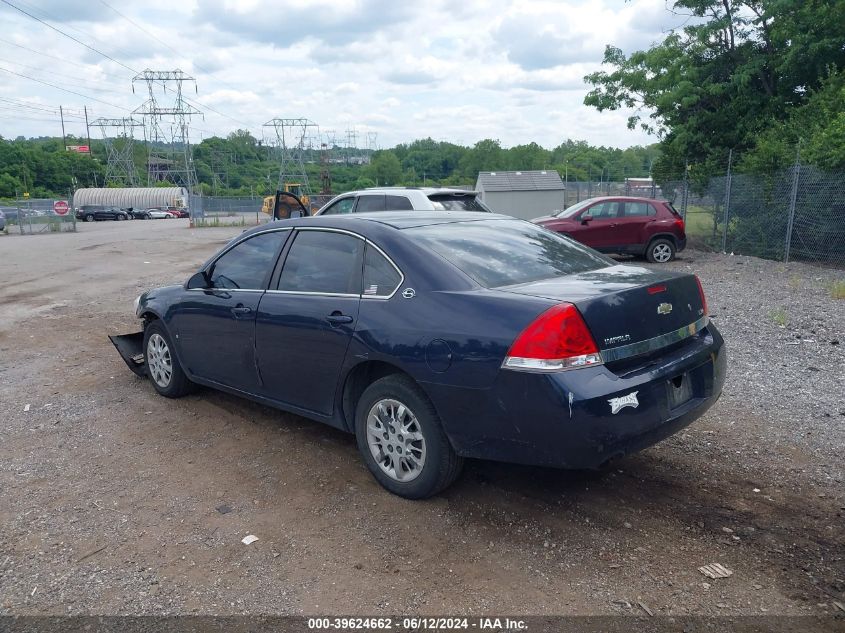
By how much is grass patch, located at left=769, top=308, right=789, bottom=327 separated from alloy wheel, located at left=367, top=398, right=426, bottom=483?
253 inches

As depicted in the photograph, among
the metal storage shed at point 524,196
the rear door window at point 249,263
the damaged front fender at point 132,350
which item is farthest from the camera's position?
the metal storage shed at point 524,196

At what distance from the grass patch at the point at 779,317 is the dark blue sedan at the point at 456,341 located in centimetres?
496

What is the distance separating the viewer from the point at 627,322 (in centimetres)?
348

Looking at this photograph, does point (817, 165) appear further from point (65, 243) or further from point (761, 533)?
point (65, 243)

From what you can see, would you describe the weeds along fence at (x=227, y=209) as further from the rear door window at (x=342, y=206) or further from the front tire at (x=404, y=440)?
the front tire at (x=404, y=440)

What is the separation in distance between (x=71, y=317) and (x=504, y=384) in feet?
28.7

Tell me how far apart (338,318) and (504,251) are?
1.13 metres

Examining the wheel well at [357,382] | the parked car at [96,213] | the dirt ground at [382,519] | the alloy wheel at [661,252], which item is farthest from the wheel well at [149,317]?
the parked car at [96,213]

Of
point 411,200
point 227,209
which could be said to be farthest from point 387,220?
point 227,209

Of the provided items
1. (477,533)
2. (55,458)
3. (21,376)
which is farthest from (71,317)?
(477,533)

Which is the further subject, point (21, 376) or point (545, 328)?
point (21, 376)

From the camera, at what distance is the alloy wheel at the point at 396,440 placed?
3775 millimetres

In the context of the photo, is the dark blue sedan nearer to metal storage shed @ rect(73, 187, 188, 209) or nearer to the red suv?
the red suv

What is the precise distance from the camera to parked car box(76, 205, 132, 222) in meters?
59.6
